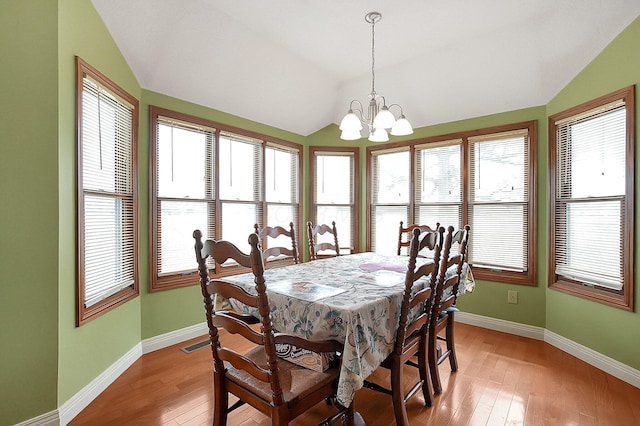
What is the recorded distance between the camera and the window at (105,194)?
203cm

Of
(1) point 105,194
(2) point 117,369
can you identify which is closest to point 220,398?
(2) point 117,369

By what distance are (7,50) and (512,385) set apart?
12.1 feet

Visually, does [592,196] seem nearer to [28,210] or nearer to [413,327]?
[413,327]

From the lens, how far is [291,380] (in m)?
1.40

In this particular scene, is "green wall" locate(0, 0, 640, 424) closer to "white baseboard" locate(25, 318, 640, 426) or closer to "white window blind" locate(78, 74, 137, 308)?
"white baseboard" locate(25, 318, 640, 426)

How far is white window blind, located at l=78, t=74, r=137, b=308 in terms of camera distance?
2.09m

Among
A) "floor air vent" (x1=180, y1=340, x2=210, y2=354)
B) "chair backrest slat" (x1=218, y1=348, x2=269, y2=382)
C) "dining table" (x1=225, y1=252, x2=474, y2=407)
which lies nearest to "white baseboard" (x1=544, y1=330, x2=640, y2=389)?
"dining table" (x1=225, y1=252, x2=474, y2=407)

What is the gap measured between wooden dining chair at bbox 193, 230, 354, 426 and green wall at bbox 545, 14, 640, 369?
2.23 metres

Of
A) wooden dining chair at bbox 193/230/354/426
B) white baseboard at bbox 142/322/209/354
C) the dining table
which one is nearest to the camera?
wooden dining chair at bbox 193/230/354/426

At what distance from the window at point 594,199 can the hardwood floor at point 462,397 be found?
0.68 metres

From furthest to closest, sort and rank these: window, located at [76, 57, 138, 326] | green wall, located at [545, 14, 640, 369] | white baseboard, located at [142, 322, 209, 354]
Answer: white baseboard, located at [142, 322, 209, 354] → green wall, located at [545, 14, 640, 369] → window, located at [76, 57, 138, 326]

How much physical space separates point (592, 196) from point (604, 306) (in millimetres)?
888

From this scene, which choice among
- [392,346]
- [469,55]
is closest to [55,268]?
[392,346]

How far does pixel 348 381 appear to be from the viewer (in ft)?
4.31
